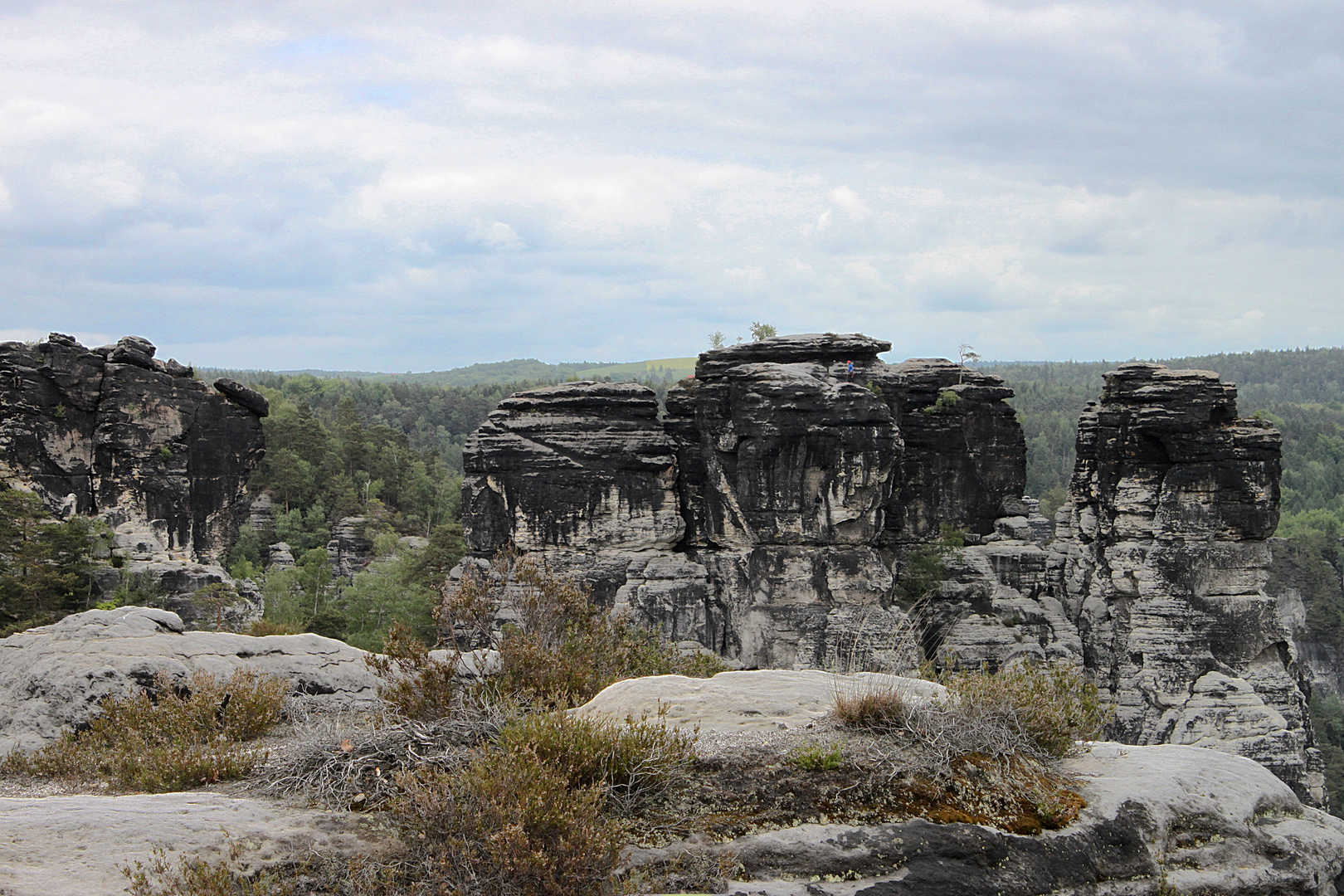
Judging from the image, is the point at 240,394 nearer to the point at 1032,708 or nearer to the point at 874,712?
the point at 874,712

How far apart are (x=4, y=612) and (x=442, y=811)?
25548mm

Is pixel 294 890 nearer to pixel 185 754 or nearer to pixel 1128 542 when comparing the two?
pixel 185 754

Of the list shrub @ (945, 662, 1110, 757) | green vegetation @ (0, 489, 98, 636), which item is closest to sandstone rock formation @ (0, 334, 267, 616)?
green vegetation @ (0, 489, 98, 636)

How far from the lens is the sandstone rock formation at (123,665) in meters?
10.6

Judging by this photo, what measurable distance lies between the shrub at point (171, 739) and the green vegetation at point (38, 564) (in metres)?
18.9

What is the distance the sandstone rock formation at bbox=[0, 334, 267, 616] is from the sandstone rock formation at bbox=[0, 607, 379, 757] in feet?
70.1

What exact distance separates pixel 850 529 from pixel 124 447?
26071 mm

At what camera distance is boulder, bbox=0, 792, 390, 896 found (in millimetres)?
5668

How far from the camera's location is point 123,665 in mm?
11336

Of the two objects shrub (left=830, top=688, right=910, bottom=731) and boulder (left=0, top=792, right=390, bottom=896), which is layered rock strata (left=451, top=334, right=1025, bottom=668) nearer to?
shrub (left=830, top=688, right=910, bottom=731)

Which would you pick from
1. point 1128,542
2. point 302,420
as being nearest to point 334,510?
point 302,420

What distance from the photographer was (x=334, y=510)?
5759 centimetres

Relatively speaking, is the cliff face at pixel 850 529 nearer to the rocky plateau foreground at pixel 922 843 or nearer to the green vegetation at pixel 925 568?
the green vegetation at pixel 925 568

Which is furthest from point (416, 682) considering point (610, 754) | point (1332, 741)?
point (1332, 741)
